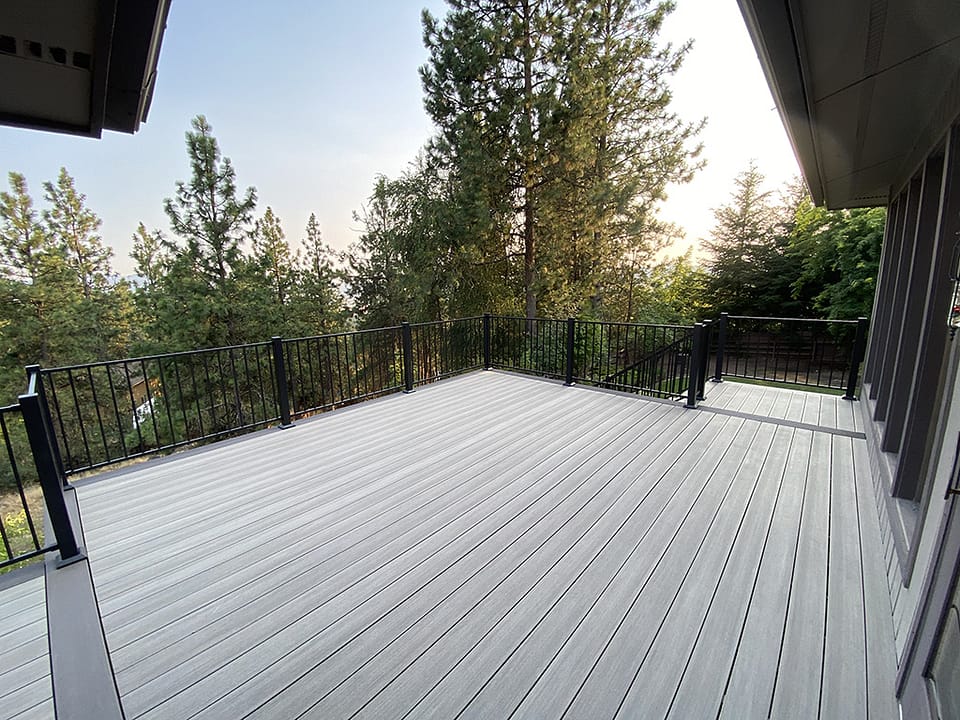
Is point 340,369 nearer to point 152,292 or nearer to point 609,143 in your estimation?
point 609,143

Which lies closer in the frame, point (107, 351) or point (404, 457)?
point (404, 457)

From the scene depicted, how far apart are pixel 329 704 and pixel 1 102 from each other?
221 cm

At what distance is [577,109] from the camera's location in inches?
319

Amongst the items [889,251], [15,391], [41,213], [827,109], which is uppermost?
[41,213]

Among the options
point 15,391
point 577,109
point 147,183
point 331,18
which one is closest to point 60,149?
point 147,183

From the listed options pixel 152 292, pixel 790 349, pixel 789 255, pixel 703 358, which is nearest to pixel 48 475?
pixel 703 358

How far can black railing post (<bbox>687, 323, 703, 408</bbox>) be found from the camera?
4.13 m

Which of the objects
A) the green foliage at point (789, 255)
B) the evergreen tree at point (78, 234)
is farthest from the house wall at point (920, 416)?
the evergreen tree at point (78, 234)

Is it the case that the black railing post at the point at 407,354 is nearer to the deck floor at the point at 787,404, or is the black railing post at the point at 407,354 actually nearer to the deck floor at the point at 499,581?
the deck floor at the point at 499,581

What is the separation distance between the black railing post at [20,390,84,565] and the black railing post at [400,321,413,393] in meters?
3.30

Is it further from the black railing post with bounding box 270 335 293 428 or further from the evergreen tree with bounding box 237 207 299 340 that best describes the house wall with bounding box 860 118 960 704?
the evergreen tree with bounding box 237 207 299 340

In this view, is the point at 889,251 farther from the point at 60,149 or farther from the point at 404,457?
the point at 60,149

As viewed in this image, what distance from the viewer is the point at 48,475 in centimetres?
194

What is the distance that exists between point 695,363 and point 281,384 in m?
4.24
